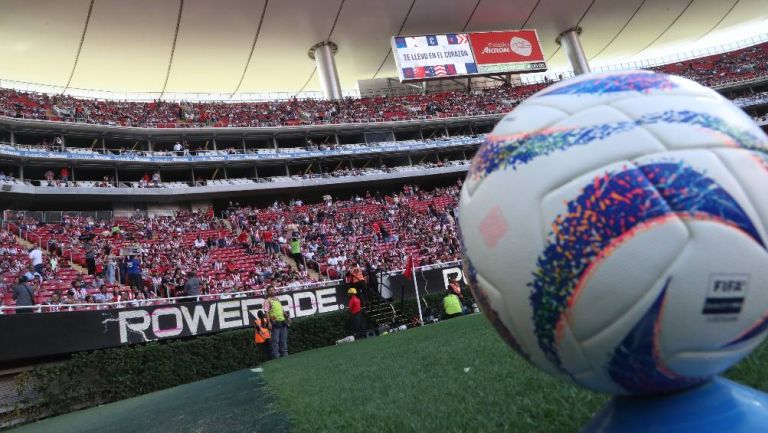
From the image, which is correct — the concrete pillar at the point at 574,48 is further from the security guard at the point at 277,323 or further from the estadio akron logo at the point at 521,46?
the security guard at the point at 277,323

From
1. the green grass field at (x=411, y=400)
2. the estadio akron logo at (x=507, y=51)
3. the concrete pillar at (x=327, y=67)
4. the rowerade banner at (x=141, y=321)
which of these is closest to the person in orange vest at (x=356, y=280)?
the rowerade banner at (x=141, y=321)

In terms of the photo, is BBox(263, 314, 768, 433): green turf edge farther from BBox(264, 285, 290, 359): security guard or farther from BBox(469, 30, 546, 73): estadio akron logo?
BBox(469, 30, 546, 73): estadio akron logo

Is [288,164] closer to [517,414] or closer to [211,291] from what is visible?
[211,291]

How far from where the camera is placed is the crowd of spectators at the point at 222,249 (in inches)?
635

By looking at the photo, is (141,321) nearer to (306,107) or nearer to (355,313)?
(355,313)

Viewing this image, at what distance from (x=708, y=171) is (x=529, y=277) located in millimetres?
565

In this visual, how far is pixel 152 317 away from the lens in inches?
515

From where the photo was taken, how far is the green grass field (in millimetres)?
2504

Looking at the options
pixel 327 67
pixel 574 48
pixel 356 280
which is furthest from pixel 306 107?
pixel 574 48

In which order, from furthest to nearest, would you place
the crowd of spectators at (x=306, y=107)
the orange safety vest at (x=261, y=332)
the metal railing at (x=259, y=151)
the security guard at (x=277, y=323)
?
the crowd of spectators at (x=306, y=107)
the metal railing at (x=259, y=151)
the orange safety vest at (x=261, y=332)
the security guard at (x=277, y=323)

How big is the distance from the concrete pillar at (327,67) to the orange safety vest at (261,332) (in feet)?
95.4

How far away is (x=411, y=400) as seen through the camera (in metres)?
3.52

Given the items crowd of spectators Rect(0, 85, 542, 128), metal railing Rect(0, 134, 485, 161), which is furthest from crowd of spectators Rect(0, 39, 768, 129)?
metal railing Rect(0, 134, 485, 161)

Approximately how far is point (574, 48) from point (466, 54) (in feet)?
40.6
